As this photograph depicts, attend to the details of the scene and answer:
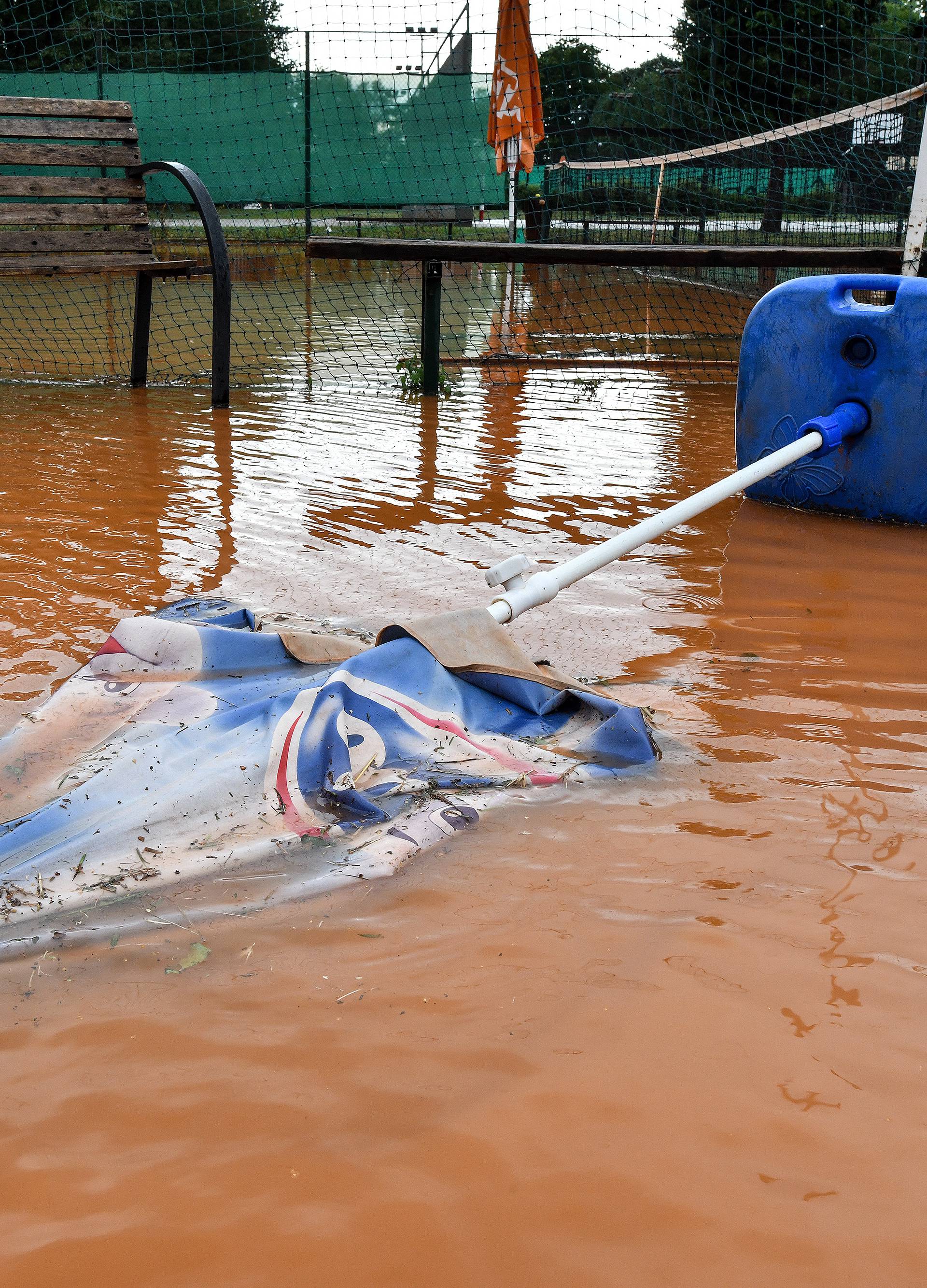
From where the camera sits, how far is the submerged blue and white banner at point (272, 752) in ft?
6.01

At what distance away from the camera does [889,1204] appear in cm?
122

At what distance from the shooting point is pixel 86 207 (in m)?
6.02

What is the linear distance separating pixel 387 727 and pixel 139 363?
192 inches

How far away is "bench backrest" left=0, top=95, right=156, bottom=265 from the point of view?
5797 millimetres

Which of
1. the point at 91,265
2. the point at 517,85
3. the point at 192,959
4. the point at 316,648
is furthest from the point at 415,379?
the point at 192,959

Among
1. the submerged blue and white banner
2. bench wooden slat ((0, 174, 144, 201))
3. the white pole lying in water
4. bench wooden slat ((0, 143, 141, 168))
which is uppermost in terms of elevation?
bench wooden slat ((0, 143, 141, 168))

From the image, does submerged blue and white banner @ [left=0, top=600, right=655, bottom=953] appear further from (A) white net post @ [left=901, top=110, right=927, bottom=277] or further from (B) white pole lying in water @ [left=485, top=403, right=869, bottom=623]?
(A) white net post @ [left=901, top=110, right=927, bottom=277]

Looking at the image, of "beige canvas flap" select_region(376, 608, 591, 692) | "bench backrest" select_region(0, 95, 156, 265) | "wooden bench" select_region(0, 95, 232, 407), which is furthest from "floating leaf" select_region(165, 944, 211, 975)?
"bench backrest" select_region(0, 95, 156, 265)

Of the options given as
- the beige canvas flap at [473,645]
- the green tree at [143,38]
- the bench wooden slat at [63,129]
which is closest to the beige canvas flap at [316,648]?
the beige canvas flap at [473,645]

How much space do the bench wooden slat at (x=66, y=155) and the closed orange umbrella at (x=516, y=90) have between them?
3.79m

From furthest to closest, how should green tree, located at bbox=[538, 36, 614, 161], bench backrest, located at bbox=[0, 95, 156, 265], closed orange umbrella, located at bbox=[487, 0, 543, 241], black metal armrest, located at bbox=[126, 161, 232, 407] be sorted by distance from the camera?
green tree, located at bbox=[538, 36, 614, 161] < closed orange umbrella, located at bbox=[487, 0, 543, 241] < bench backrest, located at bbox=[0, 95, 156, 265] < black metal armrest, located at bbox=[126, 161, 232, 407]

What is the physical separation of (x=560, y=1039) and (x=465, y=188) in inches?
589

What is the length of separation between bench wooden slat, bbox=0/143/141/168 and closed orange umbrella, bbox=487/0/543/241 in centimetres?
379

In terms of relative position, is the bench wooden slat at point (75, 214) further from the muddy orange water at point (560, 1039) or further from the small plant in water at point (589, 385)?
the muddy orange water at point (560, 1039)
